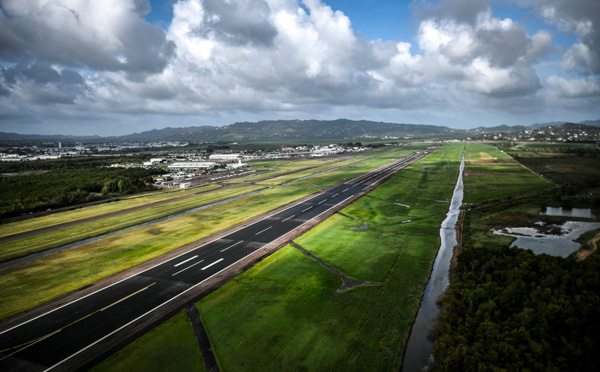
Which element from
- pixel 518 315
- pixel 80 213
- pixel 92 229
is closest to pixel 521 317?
pixel 518 315

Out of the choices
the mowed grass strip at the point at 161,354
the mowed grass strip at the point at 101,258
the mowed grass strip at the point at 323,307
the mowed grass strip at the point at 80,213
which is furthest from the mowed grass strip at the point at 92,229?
the mowed grass strip at the point at 323,307

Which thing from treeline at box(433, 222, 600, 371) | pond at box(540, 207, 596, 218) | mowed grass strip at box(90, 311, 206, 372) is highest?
treeline at box(433, 222, 600, 371)

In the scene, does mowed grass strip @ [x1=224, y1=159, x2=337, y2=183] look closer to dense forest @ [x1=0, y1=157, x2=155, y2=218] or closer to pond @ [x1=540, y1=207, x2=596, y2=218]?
dense forest @ [x1=0, y1=157, x2=155, y2=218]

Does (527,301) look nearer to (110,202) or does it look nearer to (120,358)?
(120,358)

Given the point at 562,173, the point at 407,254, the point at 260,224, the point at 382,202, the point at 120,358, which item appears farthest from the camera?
the point at 562,173

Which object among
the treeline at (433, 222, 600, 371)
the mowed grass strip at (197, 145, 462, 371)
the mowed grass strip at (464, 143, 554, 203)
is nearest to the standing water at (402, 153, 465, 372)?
the mowed grass strip at (197, 145, 462, 371)

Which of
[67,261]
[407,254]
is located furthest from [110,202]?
[407,254]

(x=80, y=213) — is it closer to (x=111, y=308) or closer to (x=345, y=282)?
(x=111, y=308)
